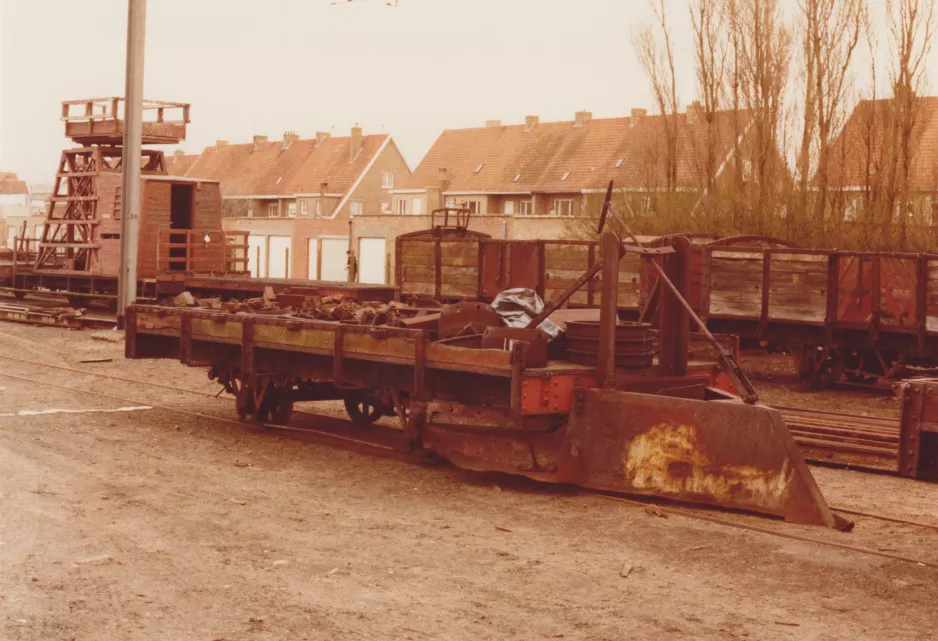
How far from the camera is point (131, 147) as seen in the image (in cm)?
2173

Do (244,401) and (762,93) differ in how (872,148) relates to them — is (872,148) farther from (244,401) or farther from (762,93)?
(244,401)

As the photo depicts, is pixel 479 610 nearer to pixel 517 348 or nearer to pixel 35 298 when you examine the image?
pixel 517 348

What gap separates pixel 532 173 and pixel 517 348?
146 feet

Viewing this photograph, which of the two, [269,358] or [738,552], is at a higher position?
[269,358]

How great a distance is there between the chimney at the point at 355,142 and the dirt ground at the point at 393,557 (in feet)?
182

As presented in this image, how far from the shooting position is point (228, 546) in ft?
22.3

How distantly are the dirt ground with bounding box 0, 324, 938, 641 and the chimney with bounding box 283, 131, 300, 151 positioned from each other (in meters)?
59.5

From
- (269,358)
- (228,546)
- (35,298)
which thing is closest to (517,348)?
(228,546)

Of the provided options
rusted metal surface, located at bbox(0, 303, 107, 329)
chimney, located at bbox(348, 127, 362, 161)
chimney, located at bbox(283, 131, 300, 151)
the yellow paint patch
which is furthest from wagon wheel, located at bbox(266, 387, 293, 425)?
chimney, located at bbox(283, 131, 300, 151)

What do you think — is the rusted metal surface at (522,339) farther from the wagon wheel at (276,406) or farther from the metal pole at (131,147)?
the metal pole at (131,147)

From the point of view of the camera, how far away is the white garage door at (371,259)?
136ft

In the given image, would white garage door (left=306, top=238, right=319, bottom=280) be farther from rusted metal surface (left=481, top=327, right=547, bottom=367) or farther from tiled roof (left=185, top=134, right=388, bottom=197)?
rusted metal surface (left=481, top=327, right=547, bottom=367)

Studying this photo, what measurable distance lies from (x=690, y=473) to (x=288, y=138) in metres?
62.9

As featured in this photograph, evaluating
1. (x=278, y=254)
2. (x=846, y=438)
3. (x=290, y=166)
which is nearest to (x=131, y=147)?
(x=846, y=438)
